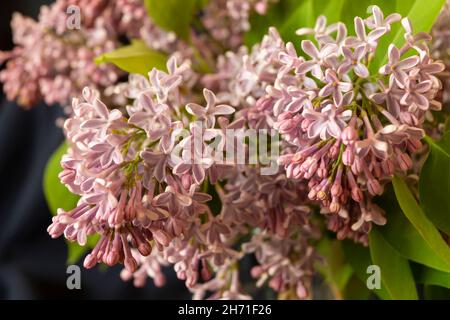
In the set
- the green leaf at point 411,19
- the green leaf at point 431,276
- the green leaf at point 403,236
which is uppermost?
the green leaf at point 411,19

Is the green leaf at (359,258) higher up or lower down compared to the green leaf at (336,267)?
lower down

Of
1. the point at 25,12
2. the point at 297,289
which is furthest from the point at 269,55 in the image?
the point at 25,12

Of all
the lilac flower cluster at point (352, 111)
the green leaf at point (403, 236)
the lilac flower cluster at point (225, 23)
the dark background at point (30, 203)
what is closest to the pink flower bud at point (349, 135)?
the lilac flower cluster at point (352, 111)

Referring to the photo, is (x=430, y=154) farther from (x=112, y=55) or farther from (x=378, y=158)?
(x=112, y=55)

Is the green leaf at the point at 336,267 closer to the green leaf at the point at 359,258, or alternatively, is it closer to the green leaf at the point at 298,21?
the green leaf at the point at 359,258

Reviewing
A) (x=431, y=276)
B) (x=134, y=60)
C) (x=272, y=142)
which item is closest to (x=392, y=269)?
(x=431, y=276)
